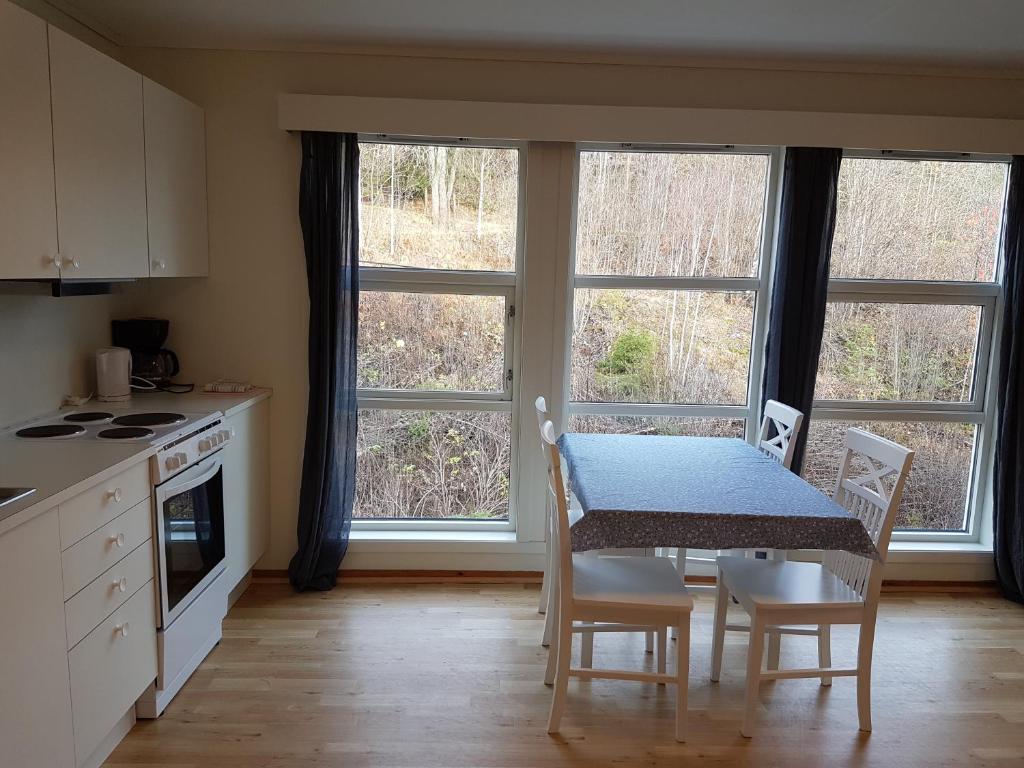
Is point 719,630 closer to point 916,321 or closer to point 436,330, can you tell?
point 436,330

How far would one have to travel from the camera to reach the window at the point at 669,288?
3172 millimetres

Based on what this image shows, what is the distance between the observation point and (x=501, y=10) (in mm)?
2525

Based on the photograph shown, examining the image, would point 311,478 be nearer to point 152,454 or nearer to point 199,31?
point 152,454

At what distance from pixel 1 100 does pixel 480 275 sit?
1.85 meters

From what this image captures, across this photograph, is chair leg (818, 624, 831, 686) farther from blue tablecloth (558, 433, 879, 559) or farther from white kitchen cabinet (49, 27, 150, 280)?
white kitchen cabinet (49, 27, 150, 280)

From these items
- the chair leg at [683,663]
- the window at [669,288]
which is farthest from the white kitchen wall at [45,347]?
the chair leg at [683,663]

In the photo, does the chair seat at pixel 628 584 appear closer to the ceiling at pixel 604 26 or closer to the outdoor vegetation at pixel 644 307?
the outdoor vegetation at pixel 644 307

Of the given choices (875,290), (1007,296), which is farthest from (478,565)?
(1007,296)

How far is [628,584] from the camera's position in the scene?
2.21 metres

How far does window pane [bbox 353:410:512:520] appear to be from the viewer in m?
3.32

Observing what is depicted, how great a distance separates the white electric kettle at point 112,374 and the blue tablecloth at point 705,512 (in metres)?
1.82

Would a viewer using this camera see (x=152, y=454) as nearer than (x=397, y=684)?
Yes

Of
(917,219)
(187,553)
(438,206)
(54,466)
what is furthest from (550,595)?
(917,219)

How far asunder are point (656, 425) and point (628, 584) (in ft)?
4.13
